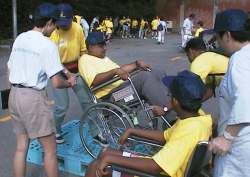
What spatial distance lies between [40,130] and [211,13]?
144ft

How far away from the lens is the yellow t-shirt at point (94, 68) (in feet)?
16.9

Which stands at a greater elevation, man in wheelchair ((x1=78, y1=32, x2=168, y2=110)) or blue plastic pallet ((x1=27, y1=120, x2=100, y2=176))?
man in wheelchair ((x1=78, y1=32, x2=168, y2=110))

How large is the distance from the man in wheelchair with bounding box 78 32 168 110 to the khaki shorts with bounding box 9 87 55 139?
109 cm

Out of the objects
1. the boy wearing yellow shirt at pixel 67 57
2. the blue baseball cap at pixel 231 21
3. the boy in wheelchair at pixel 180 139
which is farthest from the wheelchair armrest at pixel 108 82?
the blue baseball cap at pixel 231 21

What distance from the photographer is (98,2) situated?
3416cm

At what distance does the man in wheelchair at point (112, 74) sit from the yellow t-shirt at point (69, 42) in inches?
14.7

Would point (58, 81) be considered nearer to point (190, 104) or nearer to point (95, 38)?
point (190, 104)

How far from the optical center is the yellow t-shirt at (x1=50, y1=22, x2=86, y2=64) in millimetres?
5578

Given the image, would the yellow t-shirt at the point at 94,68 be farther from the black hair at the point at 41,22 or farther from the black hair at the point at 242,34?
the black hair at the point at 242,34

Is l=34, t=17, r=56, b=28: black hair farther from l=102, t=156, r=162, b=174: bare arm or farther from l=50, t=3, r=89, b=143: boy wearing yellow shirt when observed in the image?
l=50, t=3, r=89, b=143: boy wearing yellow shirt

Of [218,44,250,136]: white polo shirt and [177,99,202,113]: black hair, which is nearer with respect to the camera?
[218,44,250,136]: white polo shirt

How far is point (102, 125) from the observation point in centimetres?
509

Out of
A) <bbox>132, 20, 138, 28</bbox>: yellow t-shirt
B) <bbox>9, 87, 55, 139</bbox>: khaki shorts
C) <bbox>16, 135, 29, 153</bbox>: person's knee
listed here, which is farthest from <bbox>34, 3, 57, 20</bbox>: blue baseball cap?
<bbox>132, 20, 138, 28</bbox>: yellow t-shirt

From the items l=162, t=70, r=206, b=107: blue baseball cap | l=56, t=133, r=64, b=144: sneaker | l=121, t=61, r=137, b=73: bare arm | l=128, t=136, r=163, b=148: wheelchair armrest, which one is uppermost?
l=162, t=70, r=206, b=107: blue baseball cap
